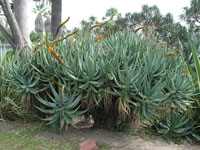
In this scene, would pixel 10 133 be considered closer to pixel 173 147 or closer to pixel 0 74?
pixel 0 74

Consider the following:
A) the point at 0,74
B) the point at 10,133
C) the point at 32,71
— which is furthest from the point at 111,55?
the point at 0,74

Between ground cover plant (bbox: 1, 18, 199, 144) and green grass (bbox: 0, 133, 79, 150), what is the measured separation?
49 cm

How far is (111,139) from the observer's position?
488 cm

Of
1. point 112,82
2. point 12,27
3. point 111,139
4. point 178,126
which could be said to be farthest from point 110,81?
point 12,27

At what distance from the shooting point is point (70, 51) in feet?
14.7

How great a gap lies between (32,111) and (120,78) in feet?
8.08

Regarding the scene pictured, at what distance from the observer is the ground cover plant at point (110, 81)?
13.6 feet

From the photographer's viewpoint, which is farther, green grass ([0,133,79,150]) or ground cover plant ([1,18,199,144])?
green grass ([0,133,79,150])

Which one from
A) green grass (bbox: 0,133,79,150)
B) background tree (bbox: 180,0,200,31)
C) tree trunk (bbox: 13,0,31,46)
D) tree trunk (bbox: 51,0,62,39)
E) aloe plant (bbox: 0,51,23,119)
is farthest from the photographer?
background tree (bbox: 180,0,200,31)

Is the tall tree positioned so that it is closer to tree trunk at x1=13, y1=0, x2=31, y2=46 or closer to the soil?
tree trunk at x1=13, y1=0, x2=31, y2=46

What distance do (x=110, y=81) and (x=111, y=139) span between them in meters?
1.33

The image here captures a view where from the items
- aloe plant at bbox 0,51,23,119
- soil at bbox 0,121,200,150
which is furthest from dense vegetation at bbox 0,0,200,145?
aloe plant at bbox 0,51,23,119

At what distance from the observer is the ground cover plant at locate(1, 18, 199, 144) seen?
163 inches

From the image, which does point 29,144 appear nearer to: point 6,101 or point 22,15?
point 6,101
